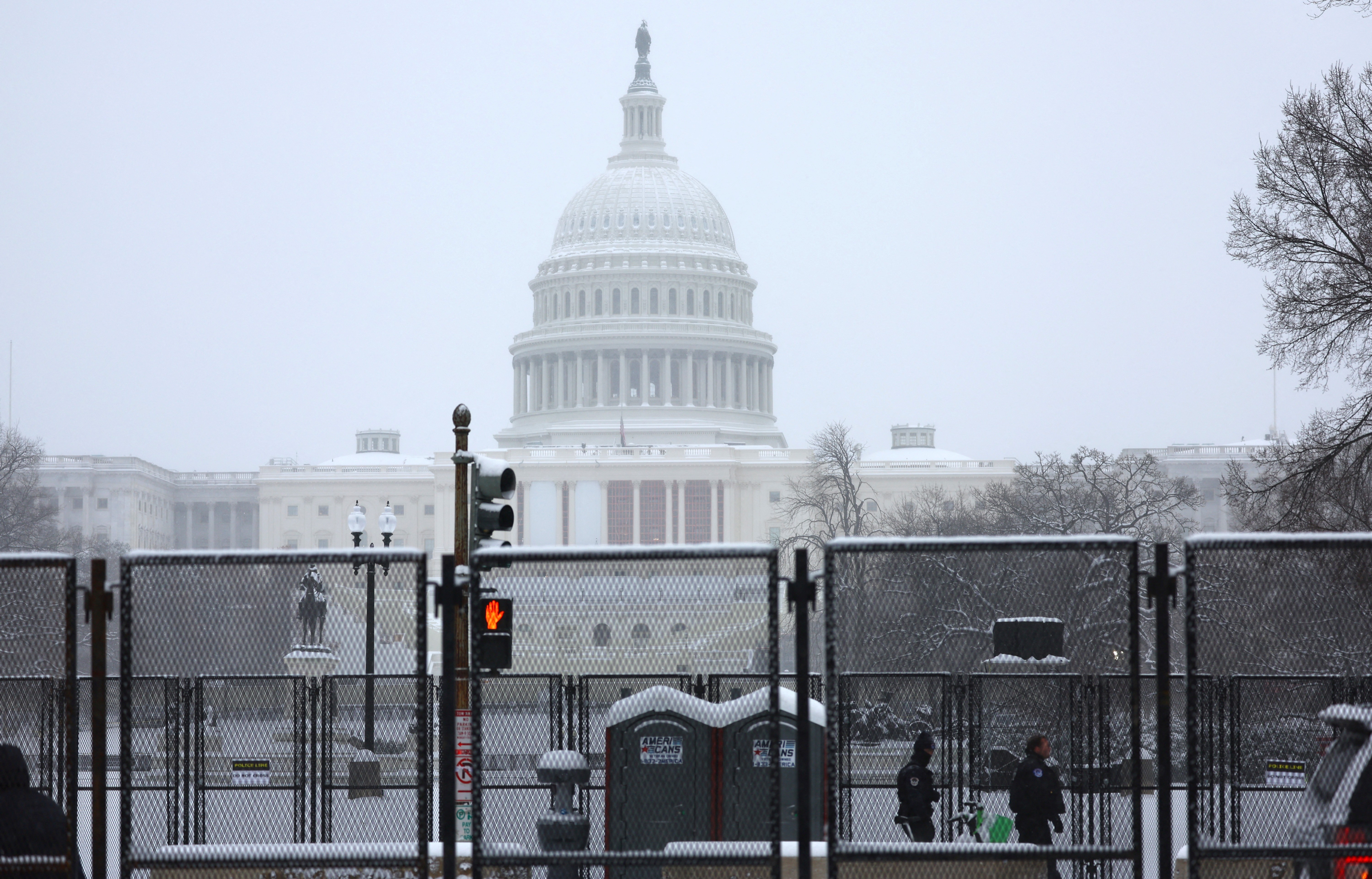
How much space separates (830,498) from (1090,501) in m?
40.6

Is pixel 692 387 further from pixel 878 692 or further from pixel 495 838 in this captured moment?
pixel 495 838

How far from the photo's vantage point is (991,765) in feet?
70.7

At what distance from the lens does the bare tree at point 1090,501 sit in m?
46.7

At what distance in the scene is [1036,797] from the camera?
13.7 metres

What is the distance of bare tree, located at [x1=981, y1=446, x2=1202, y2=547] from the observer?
46.7 metres

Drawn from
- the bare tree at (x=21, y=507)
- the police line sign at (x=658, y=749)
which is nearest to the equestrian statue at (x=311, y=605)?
the police line sign at (x=658, y=749)

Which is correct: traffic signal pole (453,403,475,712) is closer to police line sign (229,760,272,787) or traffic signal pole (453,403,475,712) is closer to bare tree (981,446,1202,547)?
police line sign (229,760,272,787)

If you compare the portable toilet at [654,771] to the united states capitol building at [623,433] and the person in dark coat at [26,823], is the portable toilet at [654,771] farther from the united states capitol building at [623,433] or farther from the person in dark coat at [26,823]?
the united states capitol building at [623,433]

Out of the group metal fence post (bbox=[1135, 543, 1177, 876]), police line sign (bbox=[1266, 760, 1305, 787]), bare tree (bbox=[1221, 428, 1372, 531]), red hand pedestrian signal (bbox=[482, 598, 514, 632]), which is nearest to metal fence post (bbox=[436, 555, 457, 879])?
red hand pedestrian signal (bbox=[482, 598, 514, 632])

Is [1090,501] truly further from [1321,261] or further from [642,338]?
[642,338]

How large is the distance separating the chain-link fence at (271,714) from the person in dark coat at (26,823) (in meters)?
0.43

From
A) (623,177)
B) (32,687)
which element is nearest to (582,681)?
(32,687)

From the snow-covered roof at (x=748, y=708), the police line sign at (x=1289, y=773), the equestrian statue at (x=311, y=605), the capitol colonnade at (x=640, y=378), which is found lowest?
the police line sign at (x=1289, y=773)

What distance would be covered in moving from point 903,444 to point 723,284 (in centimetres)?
2752
